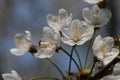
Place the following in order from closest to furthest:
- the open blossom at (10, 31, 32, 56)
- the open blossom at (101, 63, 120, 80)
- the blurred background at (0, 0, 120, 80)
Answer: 1. the open blossom at (101, 63, 120, 80)
2. the open blossom at (10, 31, 32, 56)
3. the blurred background at (0, 0, 120, 80)

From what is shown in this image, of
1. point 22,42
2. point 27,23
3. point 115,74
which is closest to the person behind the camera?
point 115,74

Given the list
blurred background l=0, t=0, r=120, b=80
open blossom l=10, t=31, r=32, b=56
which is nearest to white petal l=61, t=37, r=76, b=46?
open blossom l=10, t=31, r=32, b=56

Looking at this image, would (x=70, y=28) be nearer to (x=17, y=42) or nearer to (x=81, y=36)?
(x=81, y=36)

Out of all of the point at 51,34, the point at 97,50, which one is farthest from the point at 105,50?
the point at 51,34

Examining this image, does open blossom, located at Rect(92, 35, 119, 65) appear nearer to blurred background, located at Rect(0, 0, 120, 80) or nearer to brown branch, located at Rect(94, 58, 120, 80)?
brown branch, located at Rect(94, 58, 120, 80)

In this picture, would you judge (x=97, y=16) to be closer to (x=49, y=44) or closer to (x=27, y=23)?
(x=49, y=44)

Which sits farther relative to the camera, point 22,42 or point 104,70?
point 22,42

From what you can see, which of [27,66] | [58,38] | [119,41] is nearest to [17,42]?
[58,38]
